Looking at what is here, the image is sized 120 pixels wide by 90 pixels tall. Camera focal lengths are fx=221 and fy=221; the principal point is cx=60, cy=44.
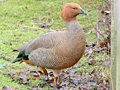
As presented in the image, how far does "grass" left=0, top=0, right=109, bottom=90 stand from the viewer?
4966 mm

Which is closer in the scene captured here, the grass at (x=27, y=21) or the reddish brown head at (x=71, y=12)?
the reddish brown head at (x=71, y=12)

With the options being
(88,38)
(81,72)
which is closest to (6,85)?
(81,72)

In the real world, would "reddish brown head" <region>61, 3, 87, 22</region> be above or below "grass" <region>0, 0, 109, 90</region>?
above

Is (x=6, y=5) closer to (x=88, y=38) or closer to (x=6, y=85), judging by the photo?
(x=88, y=38)

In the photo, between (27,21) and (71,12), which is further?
(27,21)

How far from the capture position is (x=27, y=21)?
6.68m

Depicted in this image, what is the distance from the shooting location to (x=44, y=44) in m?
3.47

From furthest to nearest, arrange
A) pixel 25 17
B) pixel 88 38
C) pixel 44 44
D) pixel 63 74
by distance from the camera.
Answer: pixel 25 17 < pixel 88 38 < pixel 63 74 < pixel 44 44

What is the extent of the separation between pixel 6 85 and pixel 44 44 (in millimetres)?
899

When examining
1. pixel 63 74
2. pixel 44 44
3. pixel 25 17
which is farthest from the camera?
pixel 25 17

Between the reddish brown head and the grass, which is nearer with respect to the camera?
the reddish brown head

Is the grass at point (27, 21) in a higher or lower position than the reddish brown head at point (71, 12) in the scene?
lower

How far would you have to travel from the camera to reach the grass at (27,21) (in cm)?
497

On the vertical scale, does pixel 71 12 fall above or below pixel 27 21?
above
